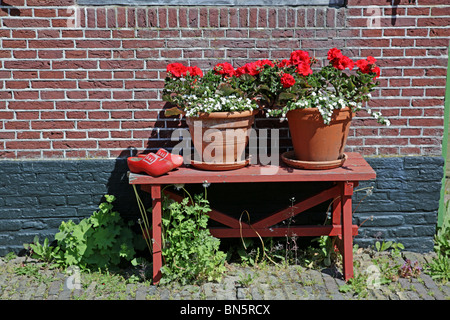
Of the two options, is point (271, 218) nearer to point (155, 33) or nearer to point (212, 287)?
point (212, 287)

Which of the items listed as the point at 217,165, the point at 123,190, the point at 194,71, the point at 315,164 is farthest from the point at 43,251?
the point at 315,164

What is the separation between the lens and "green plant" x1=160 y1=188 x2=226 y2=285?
4016 mm

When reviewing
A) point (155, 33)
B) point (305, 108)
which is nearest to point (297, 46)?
point (305, 108)

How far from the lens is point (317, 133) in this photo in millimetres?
3926

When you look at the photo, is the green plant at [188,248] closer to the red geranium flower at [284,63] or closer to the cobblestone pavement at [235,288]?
the cobblestone pavement at [235,288]

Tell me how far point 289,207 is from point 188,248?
83cm

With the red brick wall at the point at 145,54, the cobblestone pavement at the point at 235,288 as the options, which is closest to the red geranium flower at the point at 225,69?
the red brick wall at the point at 145,54

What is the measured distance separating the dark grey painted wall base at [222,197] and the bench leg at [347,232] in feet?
1.77

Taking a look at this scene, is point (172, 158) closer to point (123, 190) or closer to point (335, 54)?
point (123, 190)

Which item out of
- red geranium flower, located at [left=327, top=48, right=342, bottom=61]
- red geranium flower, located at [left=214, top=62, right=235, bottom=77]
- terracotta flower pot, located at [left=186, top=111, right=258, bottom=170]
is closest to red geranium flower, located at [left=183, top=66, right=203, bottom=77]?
red geranium flower, located at [left=214, top=62, right=235, bottom=77]

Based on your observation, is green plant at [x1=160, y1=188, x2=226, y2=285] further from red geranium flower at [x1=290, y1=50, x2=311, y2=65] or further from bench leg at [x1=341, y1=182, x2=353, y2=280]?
red geranium flower at [x1=290, y1=50, x2=311, y2=65]

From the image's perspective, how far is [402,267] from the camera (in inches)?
164

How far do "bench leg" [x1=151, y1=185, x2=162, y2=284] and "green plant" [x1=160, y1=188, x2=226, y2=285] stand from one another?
1.8 inches

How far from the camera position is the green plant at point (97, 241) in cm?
427
